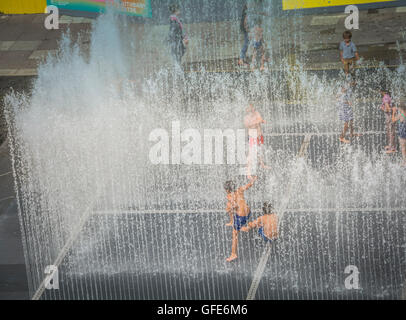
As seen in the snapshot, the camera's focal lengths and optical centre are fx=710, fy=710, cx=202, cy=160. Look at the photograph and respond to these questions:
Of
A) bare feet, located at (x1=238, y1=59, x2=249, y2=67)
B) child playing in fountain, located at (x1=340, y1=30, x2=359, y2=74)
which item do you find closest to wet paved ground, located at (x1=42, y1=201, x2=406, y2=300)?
child playing in fountain, located at (x1=340, y1=30, x2=359, y2=74)

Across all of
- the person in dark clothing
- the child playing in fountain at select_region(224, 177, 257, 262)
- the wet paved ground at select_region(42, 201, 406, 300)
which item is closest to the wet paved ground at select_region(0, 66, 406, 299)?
the wet paved ground at select_region(42, 201, 406, 300)

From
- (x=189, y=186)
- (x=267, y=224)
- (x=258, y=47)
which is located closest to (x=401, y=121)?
(x=267, y=224)

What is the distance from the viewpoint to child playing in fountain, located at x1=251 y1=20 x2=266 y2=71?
64.2ft

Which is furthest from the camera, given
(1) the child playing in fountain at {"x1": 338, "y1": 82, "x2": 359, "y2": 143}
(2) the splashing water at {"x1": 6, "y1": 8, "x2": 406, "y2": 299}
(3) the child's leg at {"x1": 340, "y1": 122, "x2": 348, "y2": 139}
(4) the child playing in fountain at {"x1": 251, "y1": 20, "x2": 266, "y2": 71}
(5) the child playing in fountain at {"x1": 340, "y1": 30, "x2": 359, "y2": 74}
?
(4) the child playing in fountain at {"x1": 251, "y1": 20, "x2": 266, "y2": 71}

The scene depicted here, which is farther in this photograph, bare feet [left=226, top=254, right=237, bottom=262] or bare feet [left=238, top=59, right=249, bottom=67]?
bare feet [left=238, top=59, right=249, bottom=67]

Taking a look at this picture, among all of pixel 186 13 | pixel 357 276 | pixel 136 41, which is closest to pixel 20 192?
pixel 357 276

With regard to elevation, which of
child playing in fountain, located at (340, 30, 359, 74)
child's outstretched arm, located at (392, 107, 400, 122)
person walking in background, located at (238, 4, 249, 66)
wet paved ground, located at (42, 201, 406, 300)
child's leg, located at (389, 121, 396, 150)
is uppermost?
person walking in background, located at (238, 4, 249, 66)

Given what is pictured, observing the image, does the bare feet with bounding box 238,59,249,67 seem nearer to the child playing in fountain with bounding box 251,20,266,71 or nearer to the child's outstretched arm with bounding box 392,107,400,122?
the child playing in fountain with bounding box 251,20,266,71

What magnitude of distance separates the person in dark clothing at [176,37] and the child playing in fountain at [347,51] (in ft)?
13.9

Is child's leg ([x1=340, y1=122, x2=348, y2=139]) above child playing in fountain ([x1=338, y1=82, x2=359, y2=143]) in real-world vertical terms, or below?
below

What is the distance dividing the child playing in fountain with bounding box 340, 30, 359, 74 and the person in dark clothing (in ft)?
13.9

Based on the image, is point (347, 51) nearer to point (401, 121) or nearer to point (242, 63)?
point (242, 63)

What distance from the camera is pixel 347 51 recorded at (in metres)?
18.7

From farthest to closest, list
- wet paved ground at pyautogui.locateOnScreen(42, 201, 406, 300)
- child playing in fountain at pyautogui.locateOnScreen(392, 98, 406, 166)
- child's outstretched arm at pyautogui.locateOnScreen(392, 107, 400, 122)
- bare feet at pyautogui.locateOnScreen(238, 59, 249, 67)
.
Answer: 1. bare feet at pyautogui.locateOnScreen(238, 59, 249, 67)
2. child's outstretched arm at pyautogui.locateOnScreen(392, 107, 400, 122)
3. child playing in fountain at pyautogui.locateOnScreen(392, 98, 406, 166)
4. wet paved ground at pyautogui.locateOnScreen(42, 201, 406, 300)
